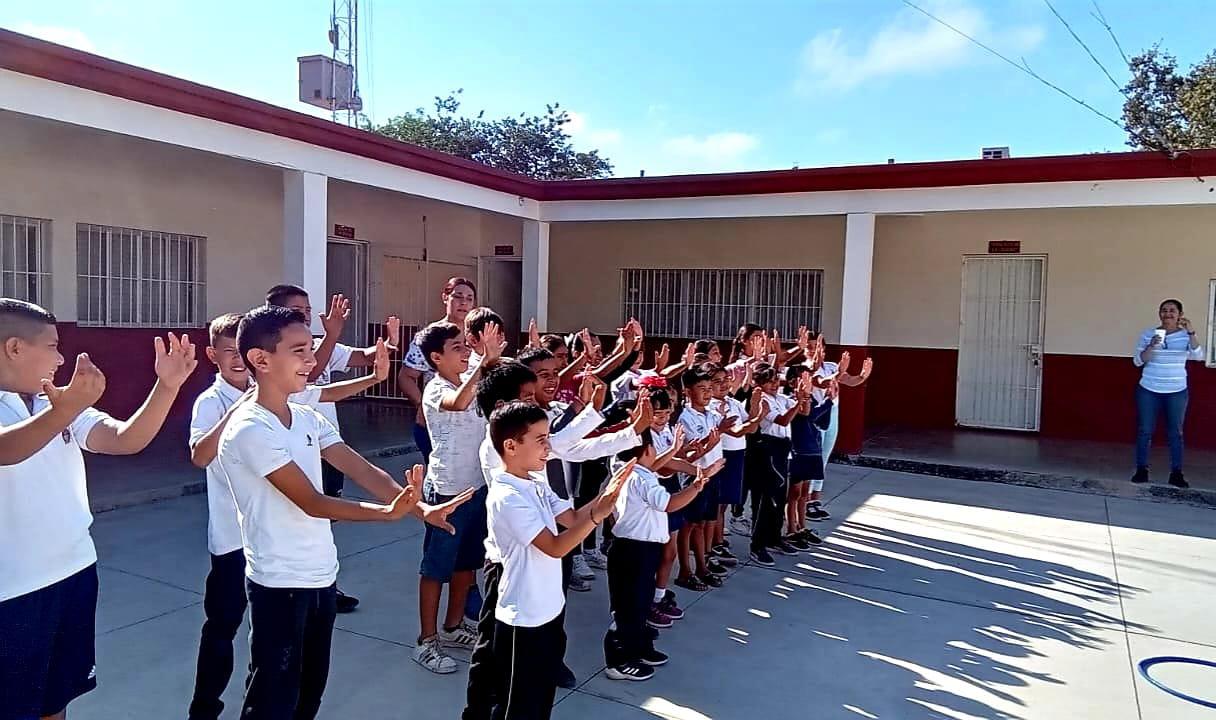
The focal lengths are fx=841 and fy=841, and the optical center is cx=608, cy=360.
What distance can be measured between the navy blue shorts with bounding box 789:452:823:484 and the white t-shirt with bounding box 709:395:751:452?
2.29ft

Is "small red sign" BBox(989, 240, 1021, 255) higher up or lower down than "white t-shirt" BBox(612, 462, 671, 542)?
higher up

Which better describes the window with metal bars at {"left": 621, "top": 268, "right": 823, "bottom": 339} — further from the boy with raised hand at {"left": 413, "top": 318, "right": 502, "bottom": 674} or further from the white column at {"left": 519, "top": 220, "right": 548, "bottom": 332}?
the boy with raised hand at {"left": 413, "top": 318, "right": 502, "bottom": 674}

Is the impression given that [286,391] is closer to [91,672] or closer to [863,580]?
[91,672]

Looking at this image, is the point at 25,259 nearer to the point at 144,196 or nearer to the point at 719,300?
the point at 144,196

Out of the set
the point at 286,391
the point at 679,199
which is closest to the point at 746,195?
the point at 679,199

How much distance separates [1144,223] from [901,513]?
16.5 feet

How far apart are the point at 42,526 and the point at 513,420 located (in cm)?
124

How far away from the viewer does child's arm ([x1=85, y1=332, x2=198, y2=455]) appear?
2113 mm

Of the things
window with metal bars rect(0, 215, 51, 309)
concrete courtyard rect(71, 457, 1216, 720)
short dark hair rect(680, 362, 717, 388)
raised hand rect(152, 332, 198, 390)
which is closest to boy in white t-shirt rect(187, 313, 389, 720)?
concrete courtyard rect(71, 457, 1216, 720)

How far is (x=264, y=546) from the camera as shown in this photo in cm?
221

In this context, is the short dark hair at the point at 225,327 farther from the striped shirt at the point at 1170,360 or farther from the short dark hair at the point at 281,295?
the striped shirt at the point at 1170,360

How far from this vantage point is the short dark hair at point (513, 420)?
253cm

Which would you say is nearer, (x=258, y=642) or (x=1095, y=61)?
(x=258, y=642)

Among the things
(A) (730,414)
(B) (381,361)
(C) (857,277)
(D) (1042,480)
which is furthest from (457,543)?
(D) (1042,480)
